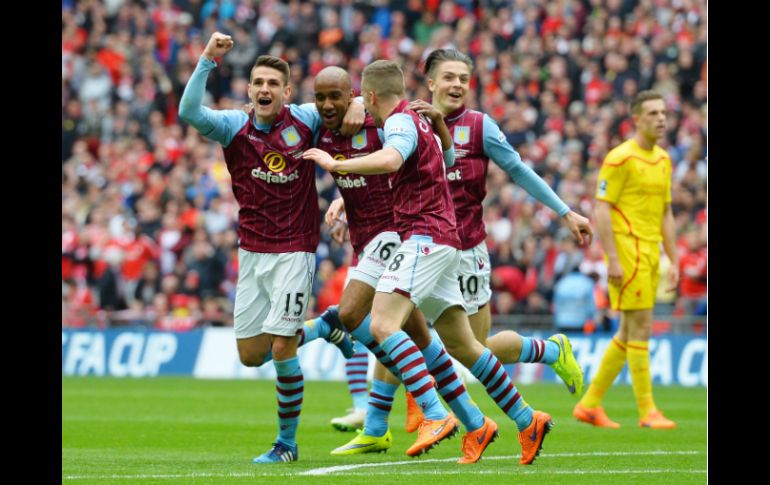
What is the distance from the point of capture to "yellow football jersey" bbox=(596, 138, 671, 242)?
11.5m

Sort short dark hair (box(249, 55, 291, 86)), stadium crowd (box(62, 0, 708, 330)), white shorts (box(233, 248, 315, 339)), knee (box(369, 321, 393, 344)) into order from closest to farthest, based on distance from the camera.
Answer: knee (box(369, 321, 393, 344)), white shorts (box(233, 248, 315, 339)), short dark hair (box(249, 55, 291, 86)), stadium crowd (box(62, 0, 708, 330))

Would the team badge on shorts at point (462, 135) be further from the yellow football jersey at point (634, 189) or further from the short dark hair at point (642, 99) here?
the short dark hair at point (642, 99)

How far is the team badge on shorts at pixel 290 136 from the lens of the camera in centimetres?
862

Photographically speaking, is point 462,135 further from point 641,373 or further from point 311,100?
point 311,100

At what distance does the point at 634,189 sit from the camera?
37.8 ft

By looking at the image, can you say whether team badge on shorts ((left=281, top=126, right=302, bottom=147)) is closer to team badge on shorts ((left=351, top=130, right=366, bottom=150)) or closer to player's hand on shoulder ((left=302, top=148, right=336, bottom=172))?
team badge on shorts ((left=351, top=130, right=366, bottom=150))

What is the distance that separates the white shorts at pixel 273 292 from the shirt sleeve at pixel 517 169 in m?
1.51

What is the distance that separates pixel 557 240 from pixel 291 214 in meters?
12.1

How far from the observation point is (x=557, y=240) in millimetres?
20312

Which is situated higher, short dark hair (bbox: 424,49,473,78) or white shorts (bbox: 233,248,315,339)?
short dark hair (bbox: 424,49,473,78)

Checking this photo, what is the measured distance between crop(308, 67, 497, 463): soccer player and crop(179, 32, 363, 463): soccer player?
0.25m

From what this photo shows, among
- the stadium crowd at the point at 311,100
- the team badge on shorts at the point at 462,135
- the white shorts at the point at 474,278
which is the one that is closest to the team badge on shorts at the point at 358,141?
the team badge on shorts at the point at 462,135

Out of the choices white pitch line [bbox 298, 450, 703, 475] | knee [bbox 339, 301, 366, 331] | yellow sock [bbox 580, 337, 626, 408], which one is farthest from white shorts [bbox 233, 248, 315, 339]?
yellow sock [bbox 580, 337, 626, 408]
